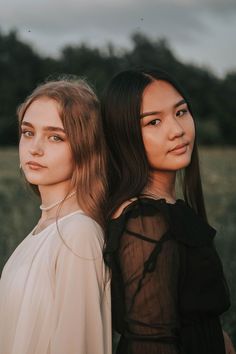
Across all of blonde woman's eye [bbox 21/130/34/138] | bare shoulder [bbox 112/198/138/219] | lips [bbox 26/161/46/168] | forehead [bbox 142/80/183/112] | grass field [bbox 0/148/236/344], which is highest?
forehead [bbox 142/80/183/112]

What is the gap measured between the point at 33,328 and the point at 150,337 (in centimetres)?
50

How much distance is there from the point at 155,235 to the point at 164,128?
51cm

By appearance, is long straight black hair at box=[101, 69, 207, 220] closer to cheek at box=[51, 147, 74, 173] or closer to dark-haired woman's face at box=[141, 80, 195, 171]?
dark-haired woman's face at box=[141, 80, 195, 171]

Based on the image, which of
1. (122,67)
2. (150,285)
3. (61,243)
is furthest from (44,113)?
(122,67)

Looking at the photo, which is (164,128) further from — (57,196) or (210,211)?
(210,211)

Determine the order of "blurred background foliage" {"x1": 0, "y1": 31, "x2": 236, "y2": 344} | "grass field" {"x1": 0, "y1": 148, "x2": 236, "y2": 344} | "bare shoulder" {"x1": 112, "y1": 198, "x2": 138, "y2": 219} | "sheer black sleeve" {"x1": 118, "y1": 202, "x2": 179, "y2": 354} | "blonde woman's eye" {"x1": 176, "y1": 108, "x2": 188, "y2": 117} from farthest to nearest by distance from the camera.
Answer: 1. "blurred background foliage" {"x1": 0, "y1": 31, "x2": 236, "y2": 344}
2. "grass field" {"x1": 0, "y1": 148, "x2": 236, "y2": 344}
3. "blonde woman's eye" {"x1": 176, "y1": 108, "x2": 188, "y2": 117}
4. "bare shoulder" {"x1": 112, "y1": 198, "x2": 138, "y2": 219}
5. "sheer black sleeve" {"x1": 118, "y1": 202, "x2": 179, "y2": 354}

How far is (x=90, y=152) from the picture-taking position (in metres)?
2.59

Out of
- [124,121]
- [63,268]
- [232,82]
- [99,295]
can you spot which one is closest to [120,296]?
[99,295]

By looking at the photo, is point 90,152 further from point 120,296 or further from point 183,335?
point 183,335

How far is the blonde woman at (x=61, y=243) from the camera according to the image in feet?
7.56

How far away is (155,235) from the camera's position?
2.26 m

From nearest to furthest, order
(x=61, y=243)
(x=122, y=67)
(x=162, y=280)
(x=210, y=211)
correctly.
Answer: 1. (x=162, y=280)
2. (x=61, y=243)
3. (x=210, y=211)
4. (x=122, y=67)

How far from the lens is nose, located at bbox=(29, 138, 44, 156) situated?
2.54m

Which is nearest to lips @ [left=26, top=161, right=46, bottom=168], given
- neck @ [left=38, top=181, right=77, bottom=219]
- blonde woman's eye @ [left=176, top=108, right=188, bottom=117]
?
neck @ [left=38, top=181, right=77, bottom=219]
